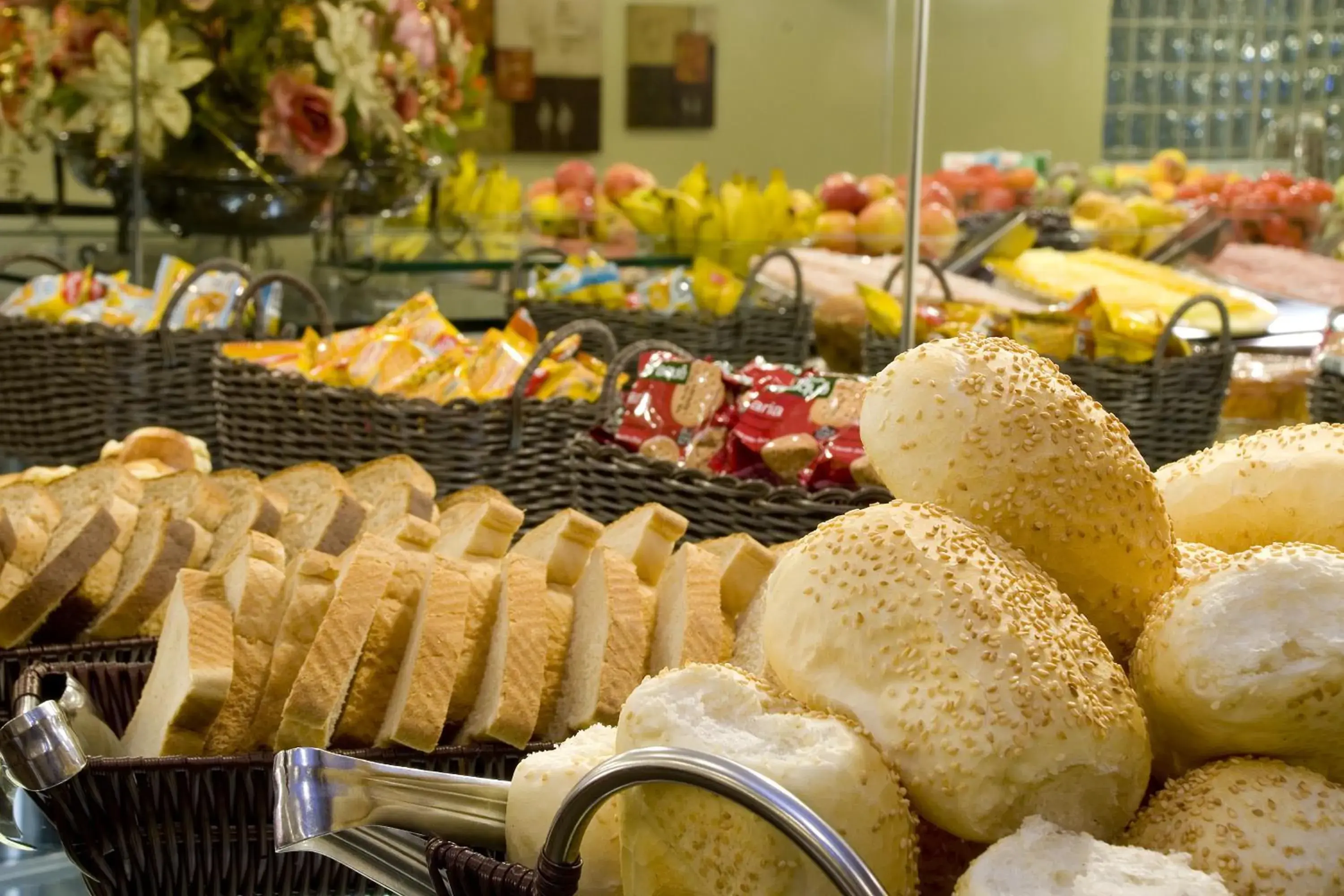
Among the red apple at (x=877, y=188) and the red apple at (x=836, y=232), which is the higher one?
the red apple at (x=877, y=188)

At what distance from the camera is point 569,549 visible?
126 centimetres

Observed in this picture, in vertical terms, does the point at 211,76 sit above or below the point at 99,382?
above

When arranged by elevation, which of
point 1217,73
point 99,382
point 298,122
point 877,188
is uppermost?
point 1217,73

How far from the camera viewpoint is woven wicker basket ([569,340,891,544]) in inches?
57.4

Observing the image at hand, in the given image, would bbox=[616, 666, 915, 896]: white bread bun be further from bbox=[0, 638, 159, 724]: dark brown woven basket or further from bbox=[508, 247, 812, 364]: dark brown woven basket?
bbox=[508, 247, 812, 364]: dark brown woven basket

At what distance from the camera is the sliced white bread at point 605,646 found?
1.09 m

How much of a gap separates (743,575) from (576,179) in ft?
9.58

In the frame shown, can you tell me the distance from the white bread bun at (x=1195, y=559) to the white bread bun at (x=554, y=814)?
30cm

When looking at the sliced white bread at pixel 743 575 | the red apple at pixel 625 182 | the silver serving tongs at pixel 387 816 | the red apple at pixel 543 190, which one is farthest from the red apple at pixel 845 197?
the silver serving tongs at pixel 387 816

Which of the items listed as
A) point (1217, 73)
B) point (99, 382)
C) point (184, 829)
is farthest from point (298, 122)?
point (1217, 73)

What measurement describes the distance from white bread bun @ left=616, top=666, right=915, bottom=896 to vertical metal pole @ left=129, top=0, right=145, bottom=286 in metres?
2.37

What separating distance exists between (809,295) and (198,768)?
2.21 m

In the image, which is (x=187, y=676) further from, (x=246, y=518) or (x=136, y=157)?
(x=136, y=157)

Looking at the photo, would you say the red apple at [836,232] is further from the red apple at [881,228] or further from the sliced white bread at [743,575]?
the sliced white bread at [743,575]
